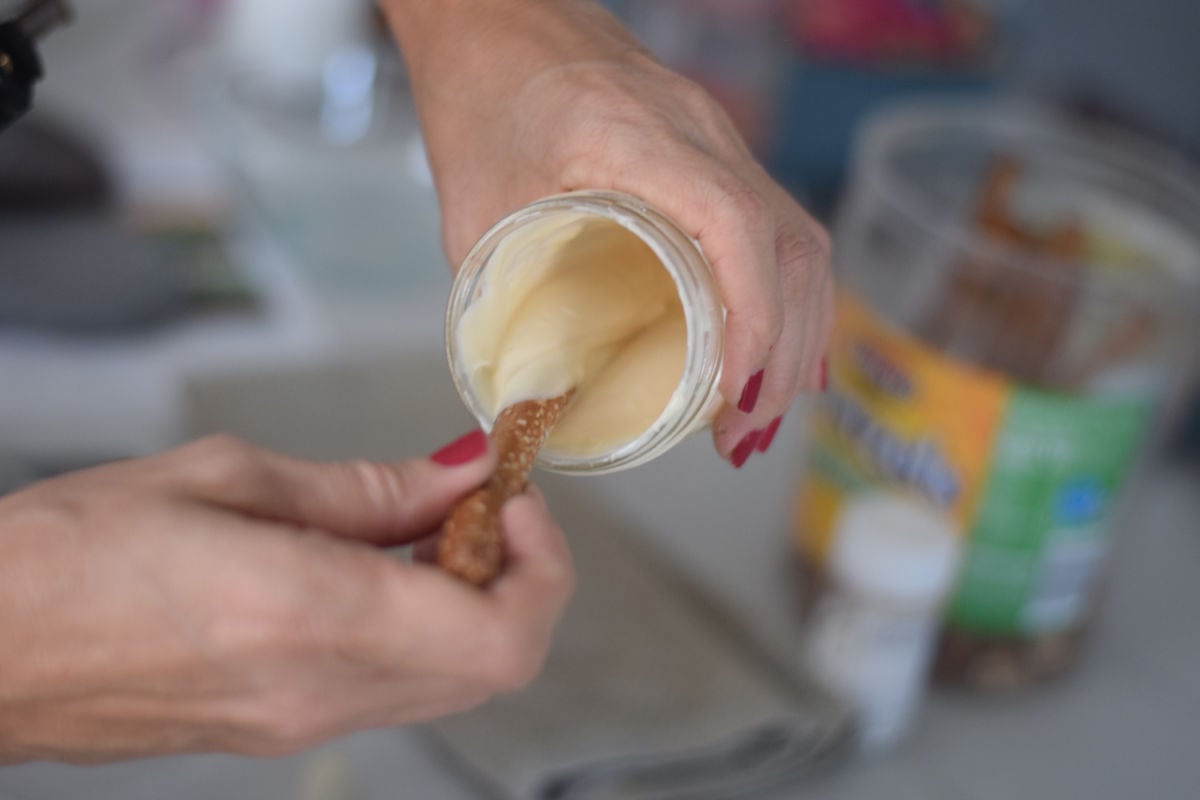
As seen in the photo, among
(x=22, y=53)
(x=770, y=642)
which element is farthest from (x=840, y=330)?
(x=22, y=53)

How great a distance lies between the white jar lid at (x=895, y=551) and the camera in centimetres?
55

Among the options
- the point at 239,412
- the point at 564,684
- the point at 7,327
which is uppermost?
the point at 7,327

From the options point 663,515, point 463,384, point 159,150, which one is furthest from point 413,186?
point 463,384

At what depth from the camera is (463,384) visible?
1.30 feet

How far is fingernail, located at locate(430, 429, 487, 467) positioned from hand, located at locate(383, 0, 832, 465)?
8cm

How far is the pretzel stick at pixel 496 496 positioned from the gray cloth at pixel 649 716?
0.67 feet

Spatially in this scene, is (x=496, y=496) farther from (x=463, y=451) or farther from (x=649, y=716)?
(x=649, y=716)

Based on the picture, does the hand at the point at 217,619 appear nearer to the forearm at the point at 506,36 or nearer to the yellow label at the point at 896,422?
the forearm at the point at 506,36

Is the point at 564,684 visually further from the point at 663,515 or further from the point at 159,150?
the point at 159,150

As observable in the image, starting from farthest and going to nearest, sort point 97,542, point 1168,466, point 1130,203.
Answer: point 1168,466
point 1130,203
point 97,542

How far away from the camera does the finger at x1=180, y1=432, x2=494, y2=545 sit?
0.32 m

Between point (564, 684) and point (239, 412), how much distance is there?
276 millimetres

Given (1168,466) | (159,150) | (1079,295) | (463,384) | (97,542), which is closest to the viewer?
(97,542)

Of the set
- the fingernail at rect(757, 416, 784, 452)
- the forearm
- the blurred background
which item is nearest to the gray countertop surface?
the blurred background
